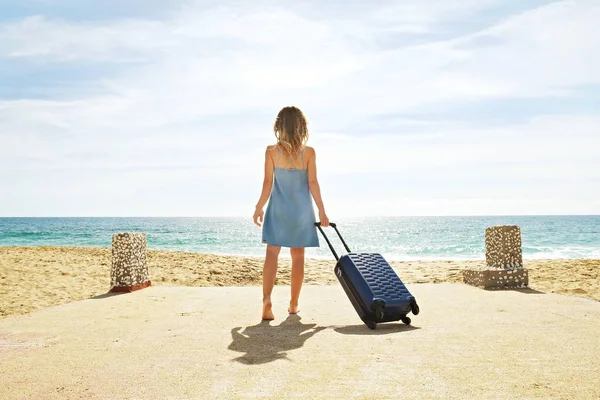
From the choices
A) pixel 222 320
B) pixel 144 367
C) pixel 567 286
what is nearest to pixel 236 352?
pixel 144 367

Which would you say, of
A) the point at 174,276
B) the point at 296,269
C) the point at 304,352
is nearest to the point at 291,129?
the point at 296,269

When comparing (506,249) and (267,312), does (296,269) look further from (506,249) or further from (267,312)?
(506,249)

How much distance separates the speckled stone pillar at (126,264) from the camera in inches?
293

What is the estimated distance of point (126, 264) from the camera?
7434 millimetres

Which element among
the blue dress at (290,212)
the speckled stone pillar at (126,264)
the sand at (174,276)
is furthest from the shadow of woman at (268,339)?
the sand at (174,276)

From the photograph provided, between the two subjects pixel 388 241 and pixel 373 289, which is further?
pixel 388 241

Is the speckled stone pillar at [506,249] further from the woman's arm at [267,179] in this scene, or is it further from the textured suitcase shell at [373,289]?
the woman's arm at [267,179]

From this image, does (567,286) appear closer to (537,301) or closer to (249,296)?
(537,301)

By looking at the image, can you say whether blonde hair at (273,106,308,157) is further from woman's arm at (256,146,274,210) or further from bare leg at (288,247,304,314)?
bare leg at (288,247,304,314)

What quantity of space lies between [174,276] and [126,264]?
3.41m

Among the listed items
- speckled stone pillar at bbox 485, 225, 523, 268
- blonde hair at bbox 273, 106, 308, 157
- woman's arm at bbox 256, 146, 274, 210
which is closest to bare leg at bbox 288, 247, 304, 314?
woman's arm at bbox 256, 146, 274, 210

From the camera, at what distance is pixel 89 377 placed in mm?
3209

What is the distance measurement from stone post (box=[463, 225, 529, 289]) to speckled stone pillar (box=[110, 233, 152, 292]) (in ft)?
15.3

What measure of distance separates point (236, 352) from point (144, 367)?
2.05ft
